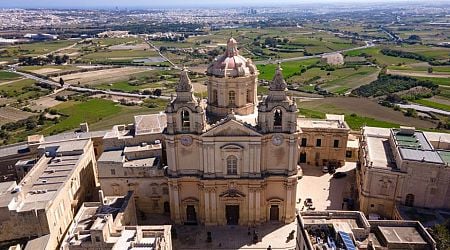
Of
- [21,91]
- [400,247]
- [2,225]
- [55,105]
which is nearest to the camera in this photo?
[400,247]

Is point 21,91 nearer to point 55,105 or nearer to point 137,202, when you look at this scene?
point 55,105

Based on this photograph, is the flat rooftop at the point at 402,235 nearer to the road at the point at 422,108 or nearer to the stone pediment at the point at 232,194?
the stone pediment at the point at 232,194

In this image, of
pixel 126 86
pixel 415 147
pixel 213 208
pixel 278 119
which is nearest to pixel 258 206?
pixel 213 208

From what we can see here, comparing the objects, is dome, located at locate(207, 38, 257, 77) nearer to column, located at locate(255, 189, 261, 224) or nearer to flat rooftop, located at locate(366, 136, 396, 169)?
column, located at locate(255, 189, 261, 224)

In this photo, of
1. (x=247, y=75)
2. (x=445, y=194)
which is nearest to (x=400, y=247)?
(x=445, y=194)

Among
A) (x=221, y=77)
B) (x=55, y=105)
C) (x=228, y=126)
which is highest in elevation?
(x=221, y=77)

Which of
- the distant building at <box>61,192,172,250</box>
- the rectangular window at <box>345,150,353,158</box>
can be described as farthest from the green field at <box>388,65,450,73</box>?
the distant building at <box>61,192,172,250</box>

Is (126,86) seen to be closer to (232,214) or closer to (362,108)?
(362,108)
